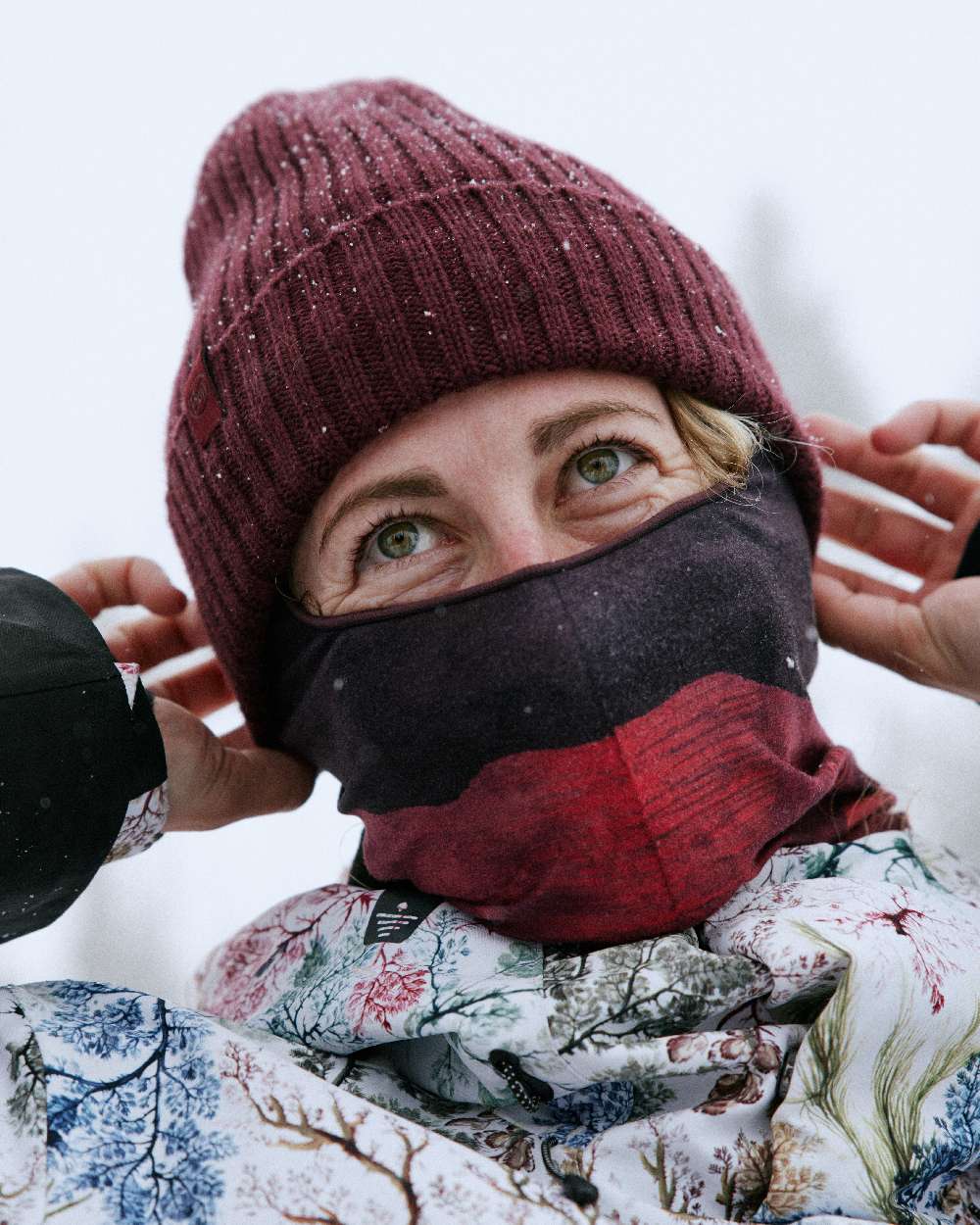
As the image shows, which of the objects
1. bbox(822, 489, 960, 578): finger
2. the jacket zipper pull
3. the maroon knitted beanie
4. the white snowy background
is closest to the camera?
the jacket zipper pull

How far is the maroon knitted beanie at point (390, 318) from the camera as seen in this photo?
1.21 meters

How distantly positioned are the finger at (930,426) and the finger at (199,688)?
1.11 metres

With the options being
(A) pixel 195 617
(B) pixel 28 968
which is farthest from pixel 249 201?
(B) pixel 28 968

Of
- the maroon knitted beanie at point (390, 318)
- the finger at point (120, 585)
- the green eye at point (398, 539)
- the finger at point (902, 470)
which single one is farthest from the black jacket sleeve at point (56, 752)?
the finger at point (902, 470)

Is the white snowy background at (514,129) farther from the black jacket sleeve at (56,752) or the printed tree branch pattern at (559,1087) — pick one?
the printed tree branch pattern at (559,1087)

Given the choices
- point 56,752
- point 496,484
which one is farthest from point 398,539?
point 56,752

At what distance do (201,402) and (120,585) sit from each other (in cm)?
47

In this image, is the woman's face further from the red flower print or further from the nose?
the red flower print

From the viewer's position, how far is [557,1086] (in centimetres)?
99

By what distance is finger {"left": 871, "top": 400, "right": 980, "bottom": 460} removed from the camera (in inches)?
65.8

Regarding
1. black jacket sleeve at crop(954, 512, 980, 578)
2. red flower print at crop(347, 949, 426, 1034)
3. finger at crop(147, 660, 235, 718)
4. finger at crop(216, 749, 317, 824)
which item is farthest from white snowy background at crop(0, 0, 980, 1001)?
red flower print at crop(347, 949, 426, 1034)

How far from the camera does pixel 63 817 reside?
3.73 ft

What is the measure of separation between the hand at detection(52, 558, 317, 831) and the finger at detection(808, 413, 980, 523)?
98 cm

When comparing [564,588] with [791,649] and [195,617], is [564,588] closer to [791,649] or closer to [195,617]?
[791,649]
